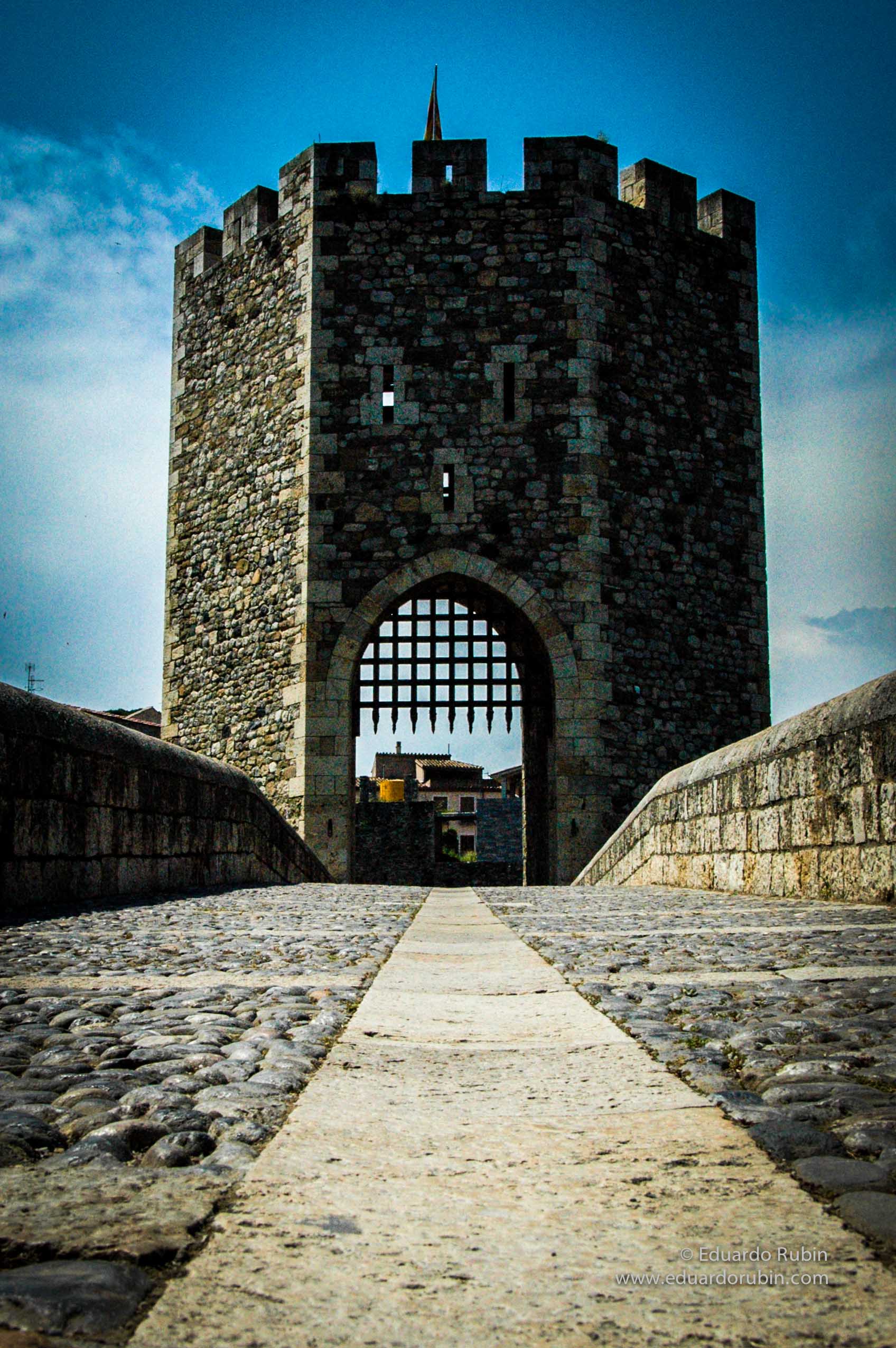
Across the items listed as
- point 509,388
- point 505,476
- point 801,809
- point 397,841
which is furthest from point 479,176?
point 397,841

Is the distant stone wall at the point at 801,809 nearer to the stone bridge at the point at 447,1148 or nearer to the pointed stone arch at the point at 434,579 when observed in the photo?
the stone bridge at the point at 447,1148

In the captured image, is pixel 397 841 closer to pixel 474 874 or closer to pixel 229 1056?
pixel 474 874

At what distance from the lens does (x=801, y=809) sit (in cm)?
559

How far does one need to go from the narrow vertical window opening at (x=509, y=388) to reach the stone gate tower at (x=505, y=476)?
0.09 feet

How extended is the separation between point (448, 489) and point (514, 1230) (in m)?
12.4

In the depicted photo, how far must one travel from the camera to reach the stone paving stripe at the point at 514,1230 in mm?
857

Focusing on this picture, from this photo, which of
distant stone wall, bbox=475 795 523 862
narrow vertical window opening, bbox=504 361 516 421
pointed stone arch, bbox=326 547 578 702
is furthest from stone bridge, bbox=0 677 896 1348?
distant stone wall, bbox=475 795 523 862

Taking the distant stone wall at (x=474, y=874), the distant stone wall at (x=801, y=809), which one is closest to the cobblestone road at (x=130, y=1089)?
the distant stone wall at (x=801, y=809)

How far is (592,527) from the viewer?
12914 mm

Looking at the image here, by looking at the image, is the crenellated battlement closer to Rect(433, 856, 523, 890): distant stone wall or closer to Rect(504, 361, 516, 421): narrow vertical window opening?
Rect(504, 361, 516, 421): narrow vertical window opening

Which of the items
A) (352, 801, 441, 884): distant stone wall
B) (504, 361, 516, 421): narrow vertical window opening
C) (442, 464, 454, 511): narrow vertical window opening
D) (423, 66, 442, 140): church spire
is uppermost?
(423, 66, 442, 140): church spire

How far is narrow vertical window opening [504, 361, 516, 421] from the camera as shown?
43.1 ft

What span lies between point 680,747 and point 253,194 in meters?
8.99

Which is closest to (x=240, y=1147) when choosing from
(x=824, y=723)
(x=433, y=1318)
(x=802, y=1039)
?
(x=433, y=1318)
